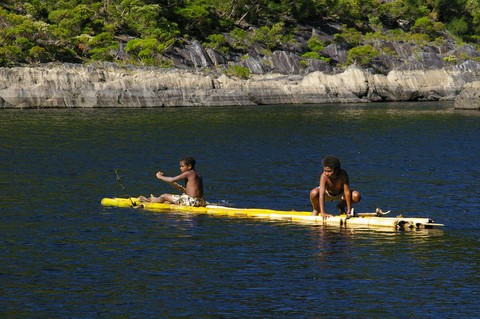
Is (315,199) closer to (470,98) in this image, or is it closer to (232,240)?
(232,240)

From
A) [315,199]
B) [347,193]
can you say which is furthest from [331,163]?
[315,199]

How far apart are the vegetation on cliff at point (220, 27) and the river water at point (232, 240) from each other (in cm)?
4745

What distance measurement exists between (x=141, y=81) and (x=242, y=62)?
16.9m

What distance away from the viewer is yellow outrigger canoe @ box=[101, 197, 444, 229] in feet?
96.9

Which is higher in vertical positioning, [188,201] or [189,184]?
[189,184]

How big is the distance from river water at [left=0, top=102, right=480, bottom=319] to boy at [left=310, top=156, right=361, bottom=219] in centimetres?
95

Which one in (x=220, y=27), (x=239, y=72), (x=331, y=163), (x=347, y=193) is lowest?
(x=347, y=193)

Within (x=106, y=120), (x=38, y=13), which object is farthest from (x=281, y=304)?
(x=38, y=13)

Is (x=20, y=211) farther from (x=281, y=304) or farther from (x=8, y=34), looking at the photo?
(x=8, y=34)

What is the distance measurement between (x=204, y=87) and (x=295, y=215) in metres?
69.4

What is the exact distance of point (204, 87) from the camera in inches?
3930

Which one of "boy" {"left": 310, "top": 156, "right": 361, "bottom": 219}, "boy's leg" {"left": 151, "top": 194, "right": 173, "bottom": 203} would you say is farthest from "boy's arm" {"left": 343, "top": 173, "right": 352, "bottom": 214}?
"boy's leg" {"left": 151, "top": 194, "right": 173, "bottom": 203}

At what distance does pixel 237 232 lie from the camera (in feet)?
Result: 96.1

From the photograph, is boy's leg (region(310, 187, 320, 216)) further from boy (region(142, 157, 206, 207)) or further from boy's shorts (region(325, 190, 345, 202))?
boy (region(142, 157, 206, 207))
